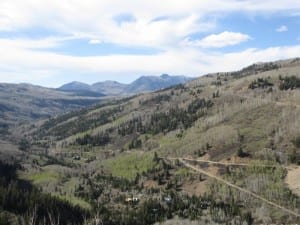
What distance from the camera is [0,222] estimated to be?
546 ft

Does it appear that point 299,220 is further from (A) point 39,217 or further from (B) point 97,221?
(B) point 97,221

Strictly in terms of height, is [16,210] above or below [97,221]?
below

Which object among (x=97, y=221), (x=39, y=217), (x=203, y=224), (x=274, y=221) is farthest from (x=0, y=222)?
(x=97, y=221)

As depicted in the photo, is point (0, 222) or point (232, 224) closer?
point (0, 222)

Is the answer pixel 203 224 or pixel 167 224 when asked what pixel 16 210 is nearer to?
pixel 167 224

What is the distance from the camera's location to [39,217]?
650ft

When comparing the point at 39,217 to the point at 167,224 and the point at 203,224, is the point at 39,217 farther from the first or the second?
the point at 203,224

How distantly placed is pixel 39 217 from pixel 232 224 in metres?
75.2

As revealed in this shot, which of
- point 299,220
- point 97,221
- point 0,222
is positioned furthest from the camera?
point 299,220

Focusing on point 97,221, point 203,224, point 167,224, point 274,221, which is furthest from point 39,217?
point 97,221

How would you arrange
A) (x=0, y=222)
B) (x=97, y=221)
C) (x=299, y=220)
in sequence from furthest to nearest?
1. (x=299, y=220)
2. (x=0, y=222)
3. (x=97, y=221)

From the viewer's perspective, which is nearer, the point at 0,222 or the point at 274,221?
the point at 0,222

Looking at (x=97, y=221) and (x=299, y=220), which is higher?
(x=97, y=221)

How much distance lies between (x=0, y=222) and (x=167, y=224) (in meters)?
65.3
